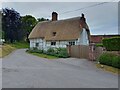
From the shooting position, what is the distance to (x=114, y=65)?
685 inches

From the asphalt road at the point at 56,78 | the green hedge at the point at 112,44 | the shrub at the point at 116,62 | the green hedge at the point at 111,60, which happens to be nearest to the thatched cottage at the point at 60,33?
the green hedge at the point at 112,44

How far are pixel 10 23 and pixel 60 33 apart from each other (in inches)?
1074

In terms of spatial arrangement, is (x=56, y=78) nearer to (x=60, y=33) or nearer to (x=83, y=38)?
(x=83, y=38)

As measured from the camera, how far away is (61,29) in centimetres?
4228

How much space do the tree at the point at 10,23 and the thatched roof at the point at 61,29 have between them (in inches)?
725

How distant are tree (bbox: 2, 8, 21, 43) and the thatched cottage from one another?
18.3 m

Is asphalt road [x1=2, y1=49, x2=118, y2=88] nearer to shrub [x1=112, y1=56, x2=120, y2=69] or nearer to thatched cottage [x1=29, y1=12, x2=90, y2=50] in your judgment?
shrub [x1=112, y1=56, x2=120, y2=69]

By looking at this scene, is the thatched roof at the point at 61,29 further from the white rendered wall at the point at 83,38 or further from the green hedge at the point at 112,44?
the green hedge at the point at 112,44

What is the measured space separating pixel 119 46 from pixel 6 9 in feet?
170

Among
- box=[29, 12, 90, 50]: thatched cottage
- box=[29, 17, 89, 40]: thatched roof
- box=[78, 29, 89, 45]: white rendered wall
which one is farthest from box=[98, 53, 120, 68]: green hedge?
box=[78, 29, 89, 45]: white rendered wall

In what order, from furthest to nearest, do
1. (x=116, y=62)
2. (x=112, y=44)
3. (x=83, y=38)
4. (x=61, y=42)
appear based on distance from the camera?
(x=61, y=42)
(x=83, y=38)
(x=112, y=44)
(x=116, y=62)

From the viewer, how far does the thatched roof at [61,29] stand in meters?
39.2

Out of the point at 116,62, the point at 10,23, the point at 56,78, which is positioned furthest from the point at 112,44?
the point at 10,23

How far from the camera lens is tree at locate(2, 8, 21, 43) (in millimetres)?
63875
